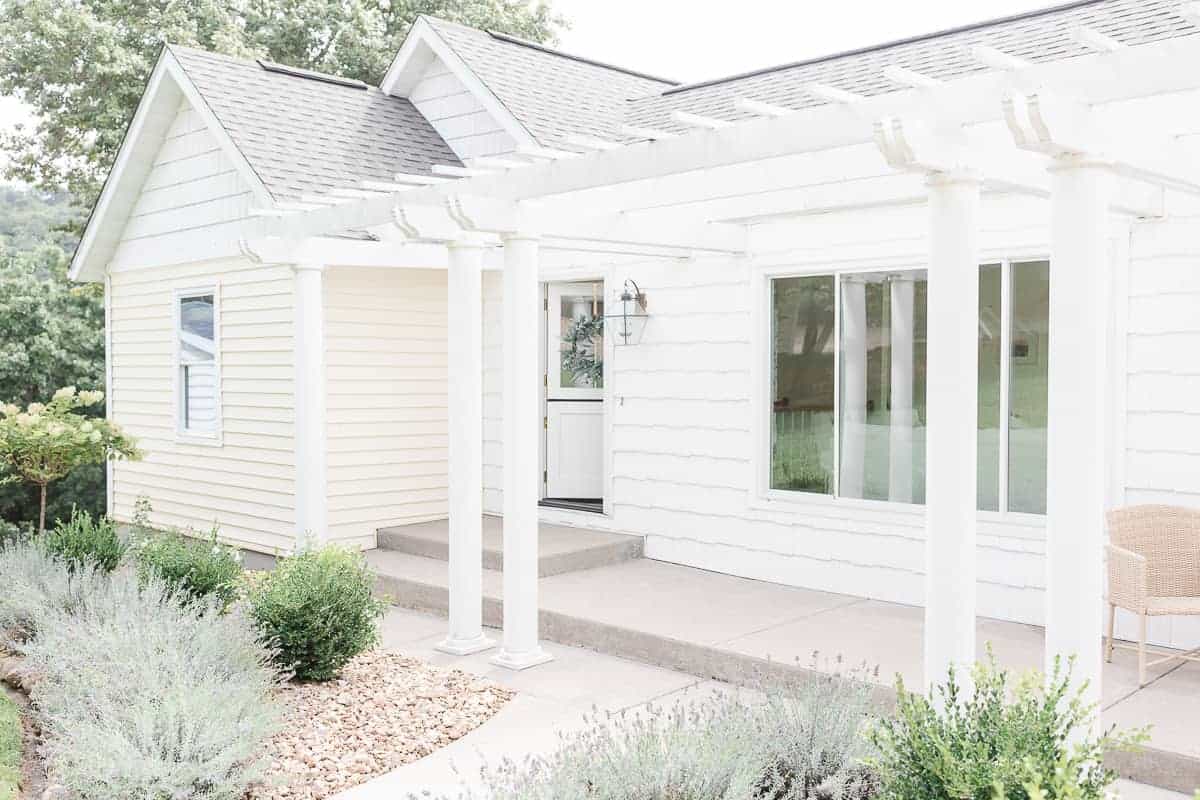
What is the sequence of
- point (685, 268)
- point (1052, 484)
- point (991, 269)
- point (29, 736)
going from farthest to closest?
point (685, 268)
point (991, 269)
point (29, 736)
point (1052, 484)

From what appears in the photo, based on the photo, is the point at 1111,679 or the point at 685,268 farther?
the point at 685,268

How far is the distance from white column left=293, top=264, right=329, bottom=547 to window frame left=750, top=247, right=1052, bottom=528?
127 inches

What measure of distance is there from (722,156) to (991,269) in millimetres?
2596

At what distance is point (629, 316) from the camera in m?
8.79

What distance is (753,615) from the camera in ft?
22.6

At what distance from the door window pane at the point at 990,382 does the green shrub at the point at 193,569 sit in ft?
15.7

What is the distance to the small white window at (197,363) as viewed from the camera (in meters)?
10.4

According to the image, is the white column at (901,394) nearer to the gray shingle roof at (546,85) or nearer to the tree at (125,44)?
the gray shingle roof at (546,85)

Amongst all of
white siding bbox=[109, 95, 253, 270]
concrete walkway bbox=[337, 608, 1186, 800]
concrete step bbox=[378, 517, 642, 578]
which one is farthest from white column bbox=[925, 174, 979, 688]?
white siding bbox=[109, 95, 253, 270]

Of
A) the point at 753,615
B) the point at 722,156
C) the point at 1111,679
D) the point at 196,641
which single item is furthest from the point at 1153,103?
the point at 196,641

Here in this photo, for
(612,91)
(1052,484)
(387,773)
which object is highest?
(612,91)

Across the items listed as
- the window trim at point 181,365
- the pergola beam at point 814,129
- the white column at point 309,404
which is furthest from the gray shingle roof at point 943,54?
the window trim at point 181,365

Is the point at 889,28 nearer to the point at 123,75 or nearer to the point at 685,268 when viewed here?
the point at 123,75

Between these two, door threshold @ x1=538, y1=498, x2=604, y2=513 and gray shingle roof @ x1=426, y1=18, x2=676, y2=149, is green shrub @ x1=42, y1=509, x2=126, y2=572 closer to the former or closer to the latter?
door threshold @ x1=538, y1=498, x2=604, y2=513
